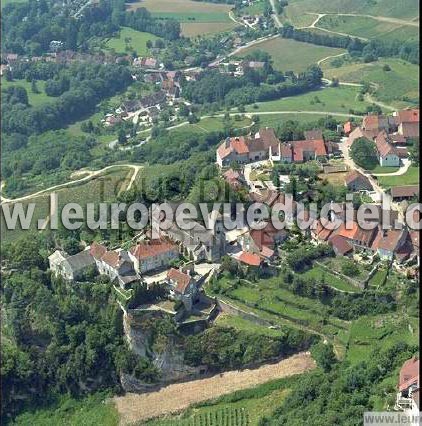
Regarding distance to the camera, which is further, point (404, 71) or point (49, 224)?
point (404, 71)

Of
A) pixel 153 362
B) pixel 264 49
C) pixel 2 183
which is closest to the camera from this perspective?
pixel 153 362

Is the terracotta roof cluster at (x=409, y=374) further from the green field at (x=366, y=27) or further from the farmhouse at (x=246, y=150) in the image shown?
the green field at (x=366, y=27)

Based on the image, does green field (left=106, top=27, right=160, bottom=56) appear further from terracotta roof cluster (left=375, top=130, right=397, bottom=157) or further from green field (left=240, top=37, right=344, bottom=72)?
terracotta roof cluster (left=375, top=130, right=397, bottom=157)

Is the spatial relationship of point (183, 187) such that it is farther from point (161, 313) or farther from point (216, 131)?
point (216, 131)

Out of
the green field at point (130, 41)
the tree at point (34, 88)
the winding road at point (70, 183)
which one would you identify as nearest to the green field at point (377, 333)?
the winding road at point (70, 183)

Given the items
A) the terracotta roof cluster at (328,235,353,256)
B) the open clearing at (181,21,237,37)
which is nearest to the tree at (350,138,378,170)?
the terracotta roof cluster at (328,235,353,256)

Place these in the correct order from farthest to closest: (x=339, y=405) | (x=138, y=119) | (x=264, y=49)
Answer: (x=264, y=49) < (x=138, y=119) < (x=339, y=405)

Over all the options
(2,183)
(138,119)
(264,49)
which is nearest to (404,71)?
(264,49)
